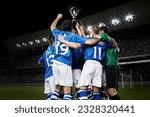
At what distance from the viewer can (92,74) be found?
402 cm

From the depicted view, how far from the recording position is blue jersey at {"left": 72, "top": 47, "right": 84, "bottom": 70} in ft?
13.6

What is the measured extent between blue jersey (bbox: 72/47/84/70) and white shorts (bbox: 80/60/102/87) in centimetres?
18

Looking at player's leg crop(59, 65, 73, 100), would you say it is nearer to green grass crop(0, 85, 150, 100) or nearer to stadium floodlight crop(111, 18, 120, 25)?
green grass crop(0, 85, 150, 100)

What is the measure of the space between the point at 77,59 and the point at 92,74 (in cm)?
35

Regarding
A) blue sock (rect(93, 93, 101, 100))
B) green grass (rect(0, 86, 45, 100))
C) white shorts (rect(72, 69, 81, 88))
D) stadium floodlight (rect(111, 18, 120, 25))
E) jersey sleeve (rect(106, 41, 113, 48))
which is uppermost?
stadium floodlight (rect(111, 18, 120, 25))

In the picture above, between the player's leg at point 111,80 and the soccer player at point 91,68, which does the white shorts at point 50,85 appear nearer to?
the soccer player at point 91,68

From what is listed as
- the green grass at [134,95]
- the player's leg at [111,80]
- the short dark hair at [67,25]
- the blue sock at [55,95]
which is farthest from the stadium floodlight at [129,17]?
the blue sock at [55,95]

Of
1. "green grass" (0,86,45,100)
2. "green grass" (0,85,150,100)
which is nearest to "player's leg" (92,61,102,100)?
"green grass" (0,85,150,100)

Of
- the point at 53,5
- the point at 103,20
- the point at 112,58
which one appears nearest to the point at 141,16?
the point at 103,20

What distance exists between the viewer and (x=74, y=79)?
416cm

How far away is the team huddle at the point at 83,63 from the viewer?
402cm

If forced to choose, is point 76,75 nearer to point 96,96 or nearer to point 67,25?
point 96,96

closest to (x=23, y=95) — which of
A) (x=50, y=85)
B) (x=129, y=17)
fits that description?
(x=50, y=85)

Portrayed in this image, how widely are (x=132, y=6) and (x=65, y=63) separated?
233 inches
